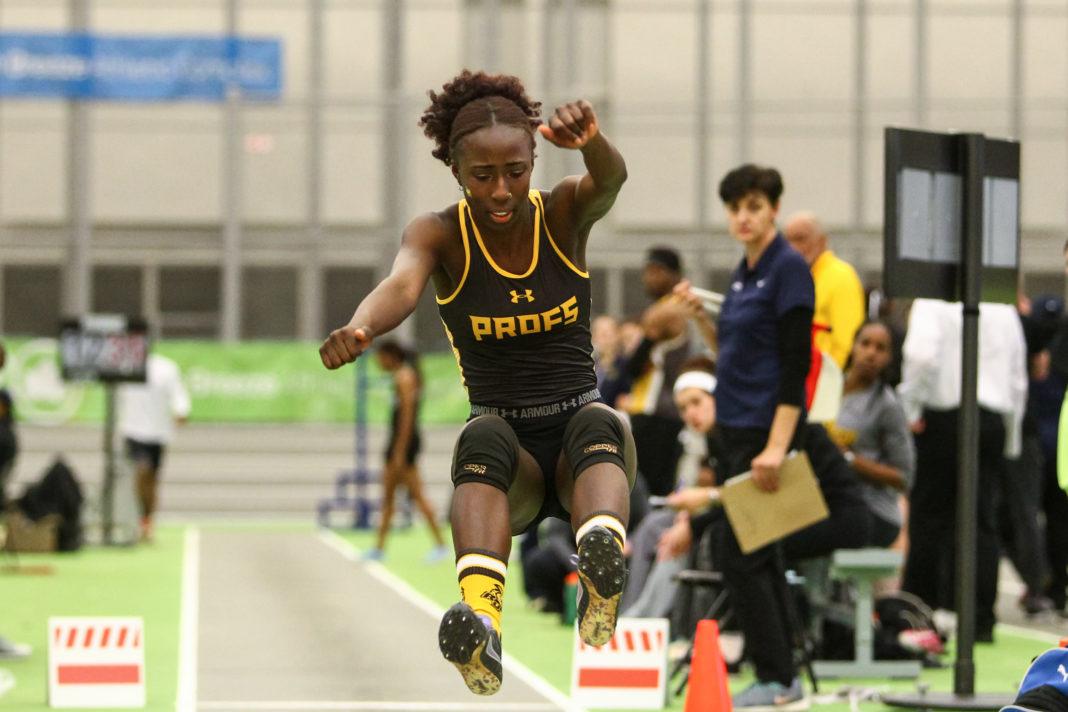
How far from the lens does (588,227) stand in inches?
247

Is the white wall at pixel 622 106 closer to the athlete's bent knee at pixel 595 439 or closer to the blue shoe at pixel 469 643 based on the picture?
the athlete's bent knee at pixel 595 439

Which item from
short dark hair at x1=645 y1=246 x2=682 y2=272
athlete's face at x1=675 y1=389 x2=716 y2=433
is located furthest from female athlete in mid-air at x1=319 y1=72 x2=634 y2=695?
short dark hair at x1=645 y1=246 x2=682 y2=272

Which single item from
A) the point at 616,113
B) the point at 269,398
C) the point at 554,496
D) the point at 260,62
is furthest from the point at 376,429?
the point at 554,496

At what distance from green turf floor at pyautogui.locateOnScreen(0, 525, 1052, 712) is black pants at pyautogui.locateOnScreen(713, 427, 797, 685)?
414mm

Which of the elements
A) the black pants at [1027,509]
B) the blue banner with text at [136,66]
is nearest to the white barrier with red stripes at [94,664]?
the black pants at [1027,509]

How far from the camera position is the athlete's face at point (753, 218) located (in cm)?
911

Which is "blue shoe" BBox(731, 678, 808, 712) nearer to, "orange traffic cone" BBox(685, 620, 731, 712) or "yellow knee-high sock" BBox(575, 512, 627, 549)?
"orange traffic cone" BBox(685, 620, 731, 712)

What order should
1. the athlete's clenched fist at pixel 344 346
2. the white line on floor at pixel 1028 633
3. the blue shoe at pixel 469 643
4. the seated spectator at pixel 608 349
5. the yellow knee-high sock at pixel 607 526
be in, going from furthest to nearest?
the seated spectator at pixel 608 349
the white line on floor at pixel 1028 633
the yellow knee-high sock at pixel 607 526
the blue shoe at pixel 469 643
the athlete's clenched fist at pixel 344 346

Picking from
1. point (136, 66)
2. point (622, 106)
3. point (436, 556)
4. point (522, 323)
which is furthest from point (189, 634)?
point (622, 106)

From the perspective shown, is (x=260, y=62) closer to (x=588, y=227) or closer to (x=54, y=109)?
(x=54, y=109)

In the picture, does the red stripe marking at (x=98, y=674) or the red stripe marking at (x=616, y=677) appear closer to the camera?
the red stripe marking at (x=616, y=677)

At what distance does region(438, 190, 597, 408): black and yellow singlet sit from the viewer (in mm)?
6172

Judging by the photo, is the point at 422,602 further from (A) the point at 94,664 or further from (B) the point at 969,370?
(B) the point at 969,370

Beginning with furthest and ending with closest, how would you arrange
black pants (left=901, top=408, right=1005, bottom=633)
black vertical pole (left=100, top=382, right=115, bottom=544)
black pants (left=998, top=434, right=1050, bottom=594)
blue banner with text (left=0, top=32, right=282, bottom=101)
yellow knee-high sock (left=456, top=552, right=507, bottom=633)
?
blue banner with text (left=0, top=32, right=282, bottom=101) < black vertical pole (left=100, top=382, right=115, bottom=544) < black pants (left=998, top=434, right=1050, bottom=594) < black pants (left=901, top=408, right=1005, bottom=633) < yellow knee-high sock (left=456, top=552, right=507, bottom=633)
